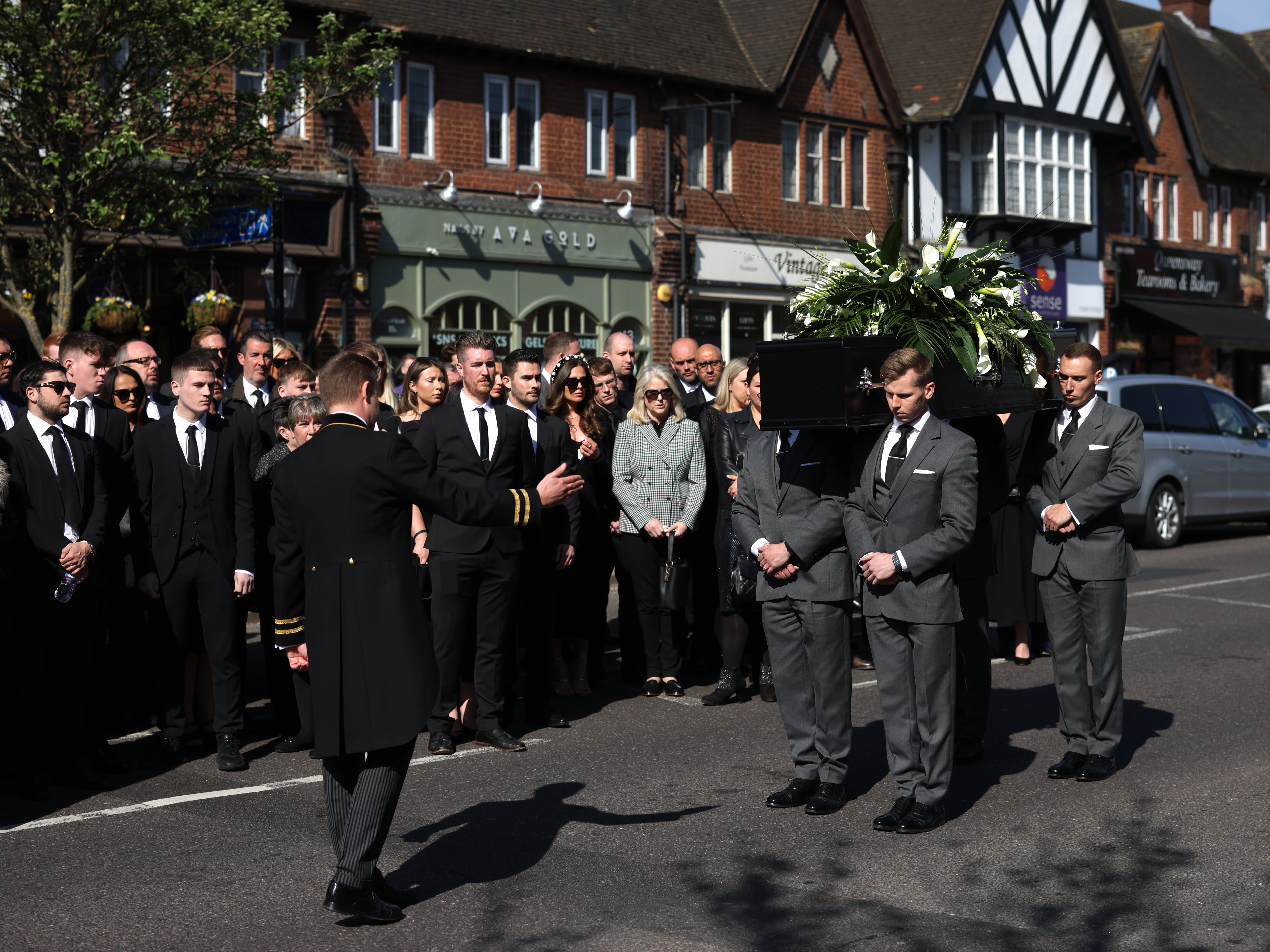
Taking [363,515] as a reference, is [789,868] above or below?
below

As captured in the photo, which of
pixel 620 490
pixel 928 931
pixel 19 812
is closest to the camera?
pixel 928 931

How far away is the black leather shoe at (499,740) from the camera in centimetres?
764

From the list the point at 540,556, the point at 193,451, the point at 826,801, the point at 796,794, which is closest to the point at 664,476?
the point at 540,556

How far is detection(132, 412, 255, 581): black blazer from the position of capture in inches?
294

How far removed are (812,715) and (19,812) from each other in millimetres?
3588

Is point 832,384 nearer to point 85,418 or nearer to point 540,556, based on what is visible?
point 540,556

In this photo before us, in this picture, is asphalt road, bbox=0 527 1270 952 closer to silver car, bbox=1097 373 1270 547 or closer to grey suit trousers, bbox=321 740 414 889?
grey suit trousers, bbox=321 740 414 889

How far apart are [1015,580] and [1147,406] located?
767 cm

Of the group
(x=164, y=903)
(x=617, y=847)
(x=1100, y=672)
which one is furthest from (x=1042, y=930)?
(x=164, y=903)

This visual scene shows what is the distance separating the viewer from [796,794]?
6.45m

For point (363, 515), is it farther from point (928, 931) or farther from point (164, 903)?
point (928, 931)

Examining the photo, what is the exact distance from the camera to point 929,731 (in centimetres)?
610

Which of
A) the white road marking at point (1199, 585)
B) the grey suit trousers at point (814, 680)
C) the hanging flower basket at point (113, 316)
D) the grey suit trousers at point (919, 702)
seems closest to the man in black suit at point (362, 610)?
the grey suit trousers at point (814, 680)

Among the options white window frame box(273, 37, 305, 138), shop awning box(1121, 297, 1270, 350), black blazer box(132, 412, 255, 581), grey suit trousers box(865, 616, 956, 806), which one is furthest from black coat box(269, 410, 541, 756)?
shop awning box(1121, 297, 1270, 350)
